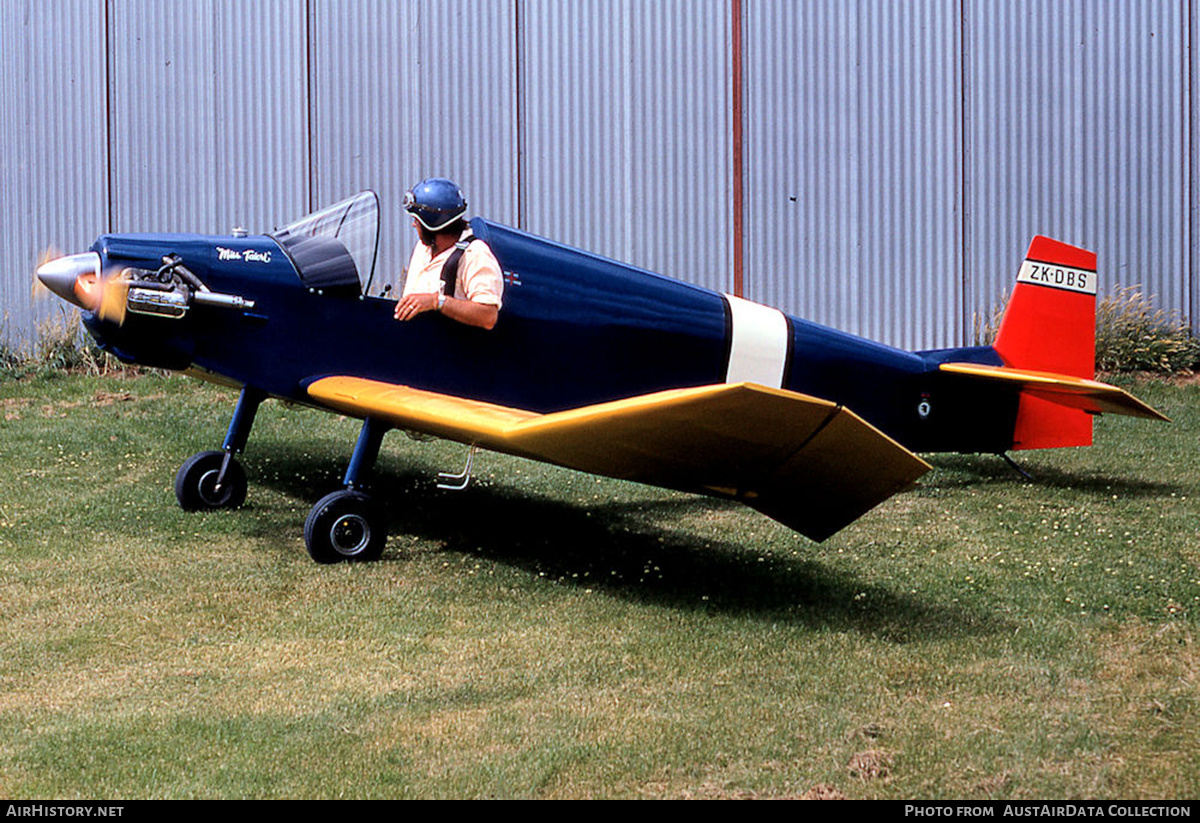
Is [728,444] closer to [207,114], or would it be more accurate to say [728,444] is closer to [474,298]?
[474,298]

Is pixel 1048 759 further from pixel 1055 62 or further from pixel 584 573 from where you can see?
pixel 1055 62

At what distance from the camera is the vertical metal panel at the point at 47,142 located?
13.1 metres

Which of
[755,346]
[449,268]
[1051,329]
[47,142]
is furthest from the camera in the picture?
[47,142]

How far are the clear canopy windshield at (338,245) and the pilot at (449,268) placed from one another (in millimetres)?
254

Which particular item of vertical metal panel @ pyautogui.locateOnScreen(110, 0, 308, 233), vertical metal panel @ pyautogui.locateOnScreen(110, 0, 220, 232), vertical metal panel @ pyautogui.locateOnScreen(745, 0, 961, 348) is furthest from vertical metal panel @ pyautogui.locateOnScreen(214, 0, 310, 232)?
vertical metal panel @ pyautogui.locateOnScreen(745, 0, 961, 348)

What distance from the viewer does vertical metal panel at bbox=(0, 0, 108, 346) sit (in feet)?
42.9

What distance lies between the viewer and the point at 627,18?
12.4m

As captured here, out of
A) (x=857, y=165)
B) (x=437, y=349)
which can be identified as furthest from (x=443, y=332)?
(x=857, y=165)

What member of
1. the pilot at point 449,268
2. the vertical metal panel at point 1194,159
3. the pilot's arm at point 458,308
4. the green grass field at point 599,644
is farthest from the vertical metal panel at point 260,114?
the vertical metal panel at point 1194,159

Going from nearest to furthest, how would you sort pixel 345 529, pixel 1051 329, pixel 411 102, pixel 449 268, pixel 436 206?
pixel 345 529 → pixel 449 268 → pixel 436 206 → pixel 1051 329 → pixel 411 102

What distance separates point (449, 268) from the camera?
638 centimetres

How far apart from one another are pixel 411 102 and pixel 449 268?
22.7 ft

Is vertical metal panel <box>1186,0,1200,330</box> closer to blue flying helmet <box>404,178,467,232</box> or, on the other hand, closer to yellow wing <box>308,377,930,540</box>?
yellow wing <box>308,377,930,540</box>

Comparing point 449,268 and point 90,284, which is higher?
point 449,268
